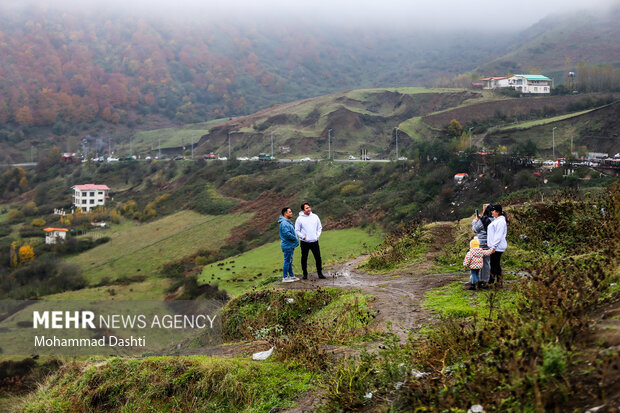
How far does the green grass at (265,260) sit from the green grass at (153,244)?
7.41m

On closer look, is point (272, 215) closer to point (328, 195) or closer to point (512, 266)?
point (328, 195)

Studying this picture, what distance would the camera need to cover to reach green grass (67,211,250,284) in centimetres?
3838

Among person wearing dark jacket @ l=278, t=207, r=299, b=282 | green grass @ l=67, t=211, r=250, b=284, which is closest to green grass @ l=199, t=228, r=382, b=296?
green grass @ l=67, t=211, r=250, b=284

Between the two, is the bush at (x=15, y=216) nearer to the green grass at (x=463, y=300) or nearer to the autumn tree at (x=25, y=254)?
the autumn tree at (x=25, y=254)

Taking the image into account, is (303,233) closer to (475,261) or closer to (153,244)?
(475,261)

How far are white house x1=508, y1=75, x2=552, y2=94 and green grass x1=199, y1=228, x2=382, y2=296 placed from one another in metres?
45.5

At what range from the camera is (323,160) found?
54969 mm

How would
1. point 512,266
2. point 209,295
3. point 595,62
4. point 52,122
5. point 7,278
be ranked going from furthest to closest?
1. point 52,122
2. point 595,62
3. point 7,278
4. point 209,295
5. point 512,266

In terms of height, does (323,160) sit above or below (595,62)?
below

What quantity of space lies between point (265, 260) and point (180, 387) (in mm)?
24478

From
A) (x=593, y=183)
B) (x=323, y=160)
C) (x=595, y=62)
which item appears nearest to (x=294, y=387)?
(x=593, y=183)

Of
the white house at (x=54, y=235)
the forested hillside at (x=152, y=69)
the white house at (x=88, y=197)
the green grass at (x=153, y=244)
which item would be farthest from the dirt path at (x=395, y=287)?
the forested hillside at (x=152, y=69)

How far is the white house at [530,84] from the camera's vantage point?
2564 inches

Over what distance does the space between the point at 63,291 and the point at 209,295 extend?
16278 millimetres
